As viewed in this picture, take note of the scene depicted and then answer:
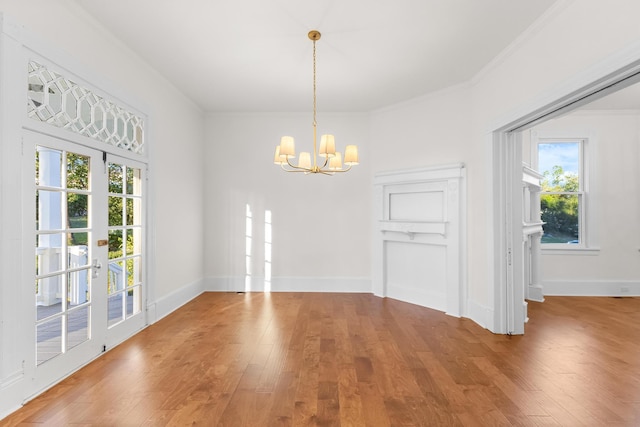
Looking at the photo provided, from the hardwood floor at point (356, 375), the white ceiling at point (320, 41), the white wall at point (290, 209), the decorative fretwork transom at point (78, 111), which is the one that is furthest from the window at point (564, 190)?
the decorative fretwork transom at point (78, 111)

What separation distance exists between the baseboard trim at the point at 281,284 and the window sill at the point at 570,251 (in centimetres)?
311

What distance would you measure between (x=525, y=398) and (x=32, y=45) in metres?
4.32

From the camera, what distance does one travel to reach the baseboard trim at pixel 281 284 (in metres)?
5.66

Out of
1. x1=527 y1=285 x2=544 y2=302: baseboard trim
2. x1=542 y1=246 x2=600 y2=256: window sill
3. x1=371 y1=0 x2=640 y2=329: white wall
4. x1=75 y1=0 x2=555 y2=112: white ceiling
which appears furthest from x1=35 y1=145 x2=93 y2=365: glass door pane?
x1=542 y1=246 x2=600 y2=256: window sill

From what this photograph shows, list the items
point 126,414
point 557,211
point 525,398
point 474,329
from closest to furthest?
point 126,414 → point 525,398 → point 474,329 → point 557,211

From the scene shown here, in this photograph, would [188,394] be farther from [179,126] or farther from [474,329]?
[179,126]

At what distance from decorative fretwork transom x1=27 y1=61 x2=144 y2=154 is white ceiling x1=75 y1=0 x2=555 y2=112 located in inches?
27.8

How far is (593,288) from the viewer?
17.7 ft

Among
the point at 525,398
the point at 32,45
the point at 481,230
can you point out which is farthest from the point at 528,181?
the point at 32,45

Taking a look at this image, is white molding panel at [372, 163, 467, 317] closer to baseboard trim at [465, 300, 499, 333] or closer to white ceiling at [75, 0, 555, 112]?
baseboard trim at [465, 300, 499, 333]

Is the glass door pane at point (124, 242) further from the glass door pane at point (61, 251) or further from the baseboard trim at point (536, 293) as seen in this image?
the baseboard trim at point (536, 293)

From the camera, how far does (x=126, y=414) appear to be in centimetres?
220

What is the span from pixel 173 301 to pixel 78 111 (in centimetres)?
267

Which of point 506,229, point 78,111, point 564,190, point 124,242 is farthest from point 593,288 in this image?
point 78,111
